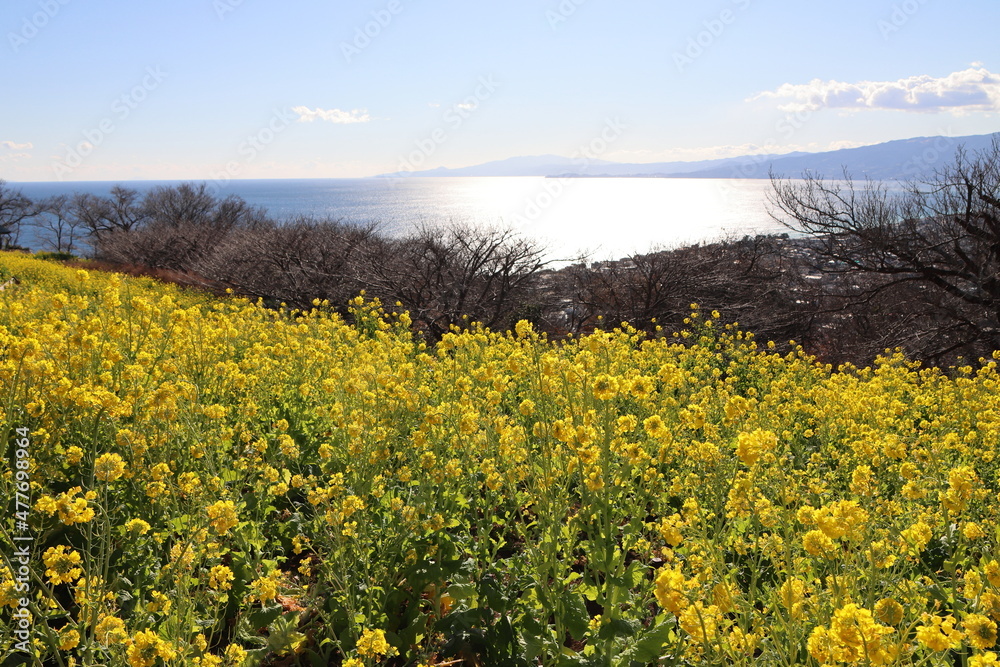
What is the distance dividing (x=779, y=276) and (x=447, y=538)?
1500 cm

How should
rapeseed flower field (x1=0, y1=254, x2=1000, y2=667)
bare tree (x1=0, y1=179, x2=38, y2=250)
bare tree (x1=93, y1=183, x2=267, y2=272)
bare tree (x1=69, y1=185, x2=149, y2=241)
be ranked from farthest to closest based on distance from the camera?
bare tree (x1=0, y1=179, x2=38, y2=250) < bare tree (x1=69, y1=185, x2=149, y2=241) < bare tree (x1=93, y1=183, x2=267, y2=272) < rapeseed flower field (x1=0, y1=254, x2=1000, y2=667)

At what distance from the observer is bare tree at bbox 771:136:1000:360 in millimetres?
12711

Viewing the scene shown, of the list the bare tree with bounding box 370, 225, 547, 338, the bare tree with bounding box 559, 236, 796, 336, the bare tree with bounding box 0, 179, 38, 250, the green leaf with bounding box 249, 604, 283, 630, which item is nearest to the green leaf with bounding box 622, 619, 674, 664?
the green leaf with bounding box 249, 604, 283, 630

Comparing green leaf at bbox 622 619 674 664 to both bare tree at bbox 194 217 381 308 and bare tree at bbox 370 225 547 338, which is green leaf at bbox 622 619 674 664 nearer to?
bare tree at bbox 370 225 547 338

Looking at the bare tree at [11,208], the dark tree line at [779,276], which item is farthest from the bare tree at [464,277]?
the bare tree at [11,208]

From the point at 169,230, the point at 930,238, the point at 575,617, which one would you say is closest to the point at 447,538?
the point at 575,617

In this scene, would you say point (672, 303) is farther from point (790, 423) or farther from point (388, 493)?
point (388, 493)

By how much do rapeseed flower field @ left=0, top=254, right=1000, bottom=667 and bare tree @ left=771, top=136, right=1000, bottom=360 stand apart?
410 inches

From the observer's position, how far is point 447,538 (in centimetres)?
301

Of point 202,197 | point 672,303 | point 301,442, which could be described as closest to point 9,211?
point 202,197

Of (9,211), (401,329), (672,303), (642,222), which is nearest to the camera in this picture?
(401,329)

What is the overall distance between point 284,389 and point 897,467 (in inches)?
183

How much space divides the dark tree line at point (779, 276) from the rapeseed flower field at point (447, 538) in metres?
9.33

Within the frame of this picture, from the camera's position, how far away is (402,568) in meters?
2.90
